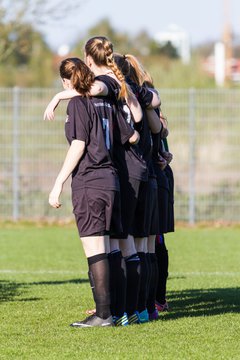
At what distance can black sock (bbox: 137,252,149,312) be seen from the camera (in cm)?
870

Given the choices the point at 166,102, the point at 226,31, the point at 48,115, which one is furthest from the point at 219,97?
the point at 226,31

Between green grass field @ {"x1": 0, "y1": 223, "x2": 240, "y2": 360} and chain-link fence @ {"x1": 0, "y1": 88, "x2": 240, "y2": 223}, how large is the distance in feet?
14.7

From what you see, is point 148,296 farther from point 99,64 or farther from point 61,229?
point 61,229

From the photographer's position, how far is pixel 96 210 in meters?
8.08

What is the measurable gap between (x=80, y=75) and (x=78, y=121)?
357mm

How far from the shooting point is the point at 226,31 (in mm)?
48125

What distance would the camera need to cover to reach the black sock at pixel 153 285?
29.2ft

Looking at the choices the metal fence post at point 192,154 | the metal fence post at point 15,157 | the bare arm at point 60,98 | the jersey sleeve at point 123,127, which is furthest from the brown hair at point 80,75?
the metal fence post at point 15,157

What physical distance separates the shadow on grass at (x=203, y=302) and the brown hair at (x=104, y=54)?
6.82ft

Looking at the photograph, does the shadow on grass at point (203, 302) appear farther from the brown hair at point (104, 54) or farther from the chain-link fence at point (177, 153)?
the chain-link fence at point (177, 153)

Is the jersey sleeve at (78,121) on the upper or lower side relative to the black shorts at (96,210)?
upper

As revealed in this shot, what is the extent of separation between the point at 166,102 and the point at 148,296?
43.9ft

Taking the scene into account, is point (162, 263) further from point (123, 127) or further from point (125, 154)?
point (123, 127)

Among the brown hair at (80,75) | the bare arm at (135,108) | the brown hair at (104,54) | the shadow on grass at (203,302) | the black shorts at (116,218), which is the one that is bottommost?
the shadow on grass at (203,302)
